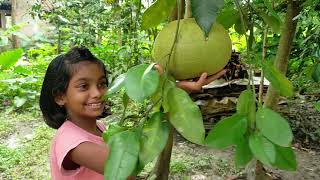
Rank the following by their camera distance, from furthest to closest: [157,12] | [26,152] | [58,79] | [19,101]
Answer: [19,101], [26,152], [58,79], [157,12]

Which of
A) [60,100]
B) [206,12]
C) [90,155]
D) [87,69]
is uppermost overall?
[206,12]

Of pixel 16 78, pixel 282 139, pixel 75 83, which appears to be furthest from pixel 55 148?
pixel 16 78

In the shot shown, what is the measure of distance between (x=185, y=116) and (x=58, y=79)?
2.45ft

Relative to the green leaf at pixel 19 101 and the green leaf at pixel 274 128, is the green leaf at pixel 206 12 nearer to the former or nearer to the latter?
the green leaf at pixel 274 128

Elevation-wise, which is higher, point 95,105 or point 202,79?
point 202,79

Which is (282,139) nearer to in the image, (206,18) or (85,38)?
(206,18)

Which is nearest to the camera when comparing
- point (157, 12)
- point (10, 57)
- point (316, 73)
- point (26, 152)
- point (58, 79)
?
point (157, 12)

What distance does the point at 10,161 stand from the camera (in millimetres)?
2566

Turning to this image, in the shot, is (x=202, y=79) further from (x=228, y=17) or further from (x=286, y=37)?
(x=286, y=37)

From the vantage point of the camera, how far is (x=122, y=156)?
0.51 meters

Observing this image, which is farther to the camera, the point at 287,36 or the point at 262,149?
the point at 287,36

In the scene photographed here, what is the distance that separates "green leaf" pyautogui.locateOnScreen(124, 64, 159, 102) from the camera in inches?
19.4

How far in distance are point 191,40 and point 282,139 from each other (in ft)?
0.63

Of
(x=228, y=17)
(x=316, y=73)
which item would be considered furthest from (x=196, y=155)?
(x=228, y=17)
